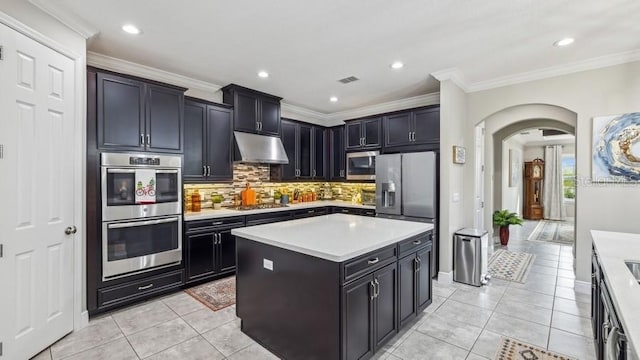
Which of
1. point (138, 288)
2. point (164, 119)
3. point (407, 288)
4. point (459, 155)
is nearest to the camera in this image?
point (407, 288)

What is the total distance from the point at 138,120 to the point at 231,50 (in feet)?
4.30

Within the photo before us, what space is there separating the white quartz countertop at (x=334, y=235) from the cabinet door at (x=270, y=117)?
226 cm

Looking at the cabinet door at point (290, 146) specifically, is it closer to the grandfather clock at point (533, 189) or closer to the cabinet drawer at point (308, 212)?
the cabinet drawer at point (308, 212)

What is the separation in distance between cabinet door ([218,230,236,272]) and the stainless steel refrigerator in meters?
2.33

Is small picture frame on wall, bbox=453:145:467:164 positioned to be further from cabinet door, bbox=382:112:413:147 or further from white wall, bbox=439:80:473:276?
cabinet door, bbox=382:112:413:147

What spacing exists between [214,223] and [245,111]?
1.84 metres

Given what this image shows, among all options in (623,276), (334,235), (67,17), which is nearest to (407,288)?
(334,235)

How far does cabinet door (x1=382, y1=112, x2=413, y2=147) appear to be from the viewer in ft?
15.2

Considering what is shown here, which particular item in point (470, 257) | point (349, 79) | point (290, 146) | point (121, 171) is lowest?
point (470, 257)

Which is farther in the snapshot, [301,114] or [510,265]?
[301,114]

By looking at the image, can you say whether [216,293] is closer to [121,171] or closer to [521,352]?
[121,171]

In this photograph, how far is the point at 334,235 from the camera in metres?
2.43

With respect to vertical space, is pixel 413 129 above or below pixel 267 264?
above

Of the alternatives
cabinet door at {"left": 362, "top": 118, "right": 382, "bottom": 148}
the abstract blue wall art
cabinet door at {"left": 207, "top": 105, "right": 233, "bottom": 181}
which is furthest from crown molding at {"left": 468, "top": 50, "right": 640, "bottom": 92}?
cabinet door at {"left": 207, "top": 105, "right": 233, "bottom": 181}
